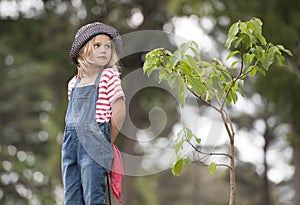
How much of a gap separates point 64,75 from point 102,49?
941 centimetres

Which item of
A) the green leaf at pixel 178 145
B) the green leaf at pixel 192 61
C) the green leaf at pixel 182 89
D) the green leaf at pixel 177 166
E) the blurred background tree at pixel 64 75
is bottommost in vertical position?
the green leaf at pixel 177 166

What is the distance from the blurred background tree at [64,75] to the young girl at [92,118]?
4253 millimetres

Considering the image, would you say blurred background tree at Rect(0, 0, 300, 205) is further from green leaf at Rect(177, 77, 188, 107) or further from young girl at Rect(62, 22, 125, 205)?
green leaf at Rect(177, 77, 188, 107)

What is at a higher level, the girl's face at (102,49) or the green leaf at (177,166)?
the girl's face at (102,49)

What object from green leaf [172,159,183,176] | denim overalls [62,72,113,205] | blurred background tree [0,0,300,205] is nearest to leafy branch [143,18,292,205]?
green leaf [172,159,183,176]

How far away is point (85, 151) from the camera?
115 inches

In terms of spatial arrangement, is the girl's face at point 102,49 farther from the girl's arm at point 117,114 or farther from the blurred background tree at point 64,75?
the blurred background tree at point 64,75

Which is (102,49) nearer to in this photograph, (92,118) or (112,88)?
(112,88)

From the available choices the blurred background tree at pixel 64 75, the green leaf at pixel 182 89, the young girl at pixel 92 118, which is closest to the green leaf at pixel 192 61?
the green leaf at pixel 182 89

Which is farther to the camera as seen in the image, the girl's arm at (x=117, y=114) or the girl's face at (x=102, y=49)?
the girl's face at (x=102, y=49)

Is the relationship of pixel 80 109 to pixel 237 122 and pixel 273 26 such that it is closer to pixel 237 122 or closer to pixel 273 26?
pixel 273 26

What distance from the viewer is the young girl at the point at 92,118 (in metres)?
2.90

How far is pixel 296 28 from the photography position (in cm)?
938

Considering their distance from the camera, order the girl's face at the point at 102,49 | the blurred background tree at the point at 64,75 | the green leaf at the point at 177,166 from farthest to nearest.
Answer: the blurred background tree at the point at 64,75
the girl's face at the point at 102,49
the green leaf at the point at 177,166
